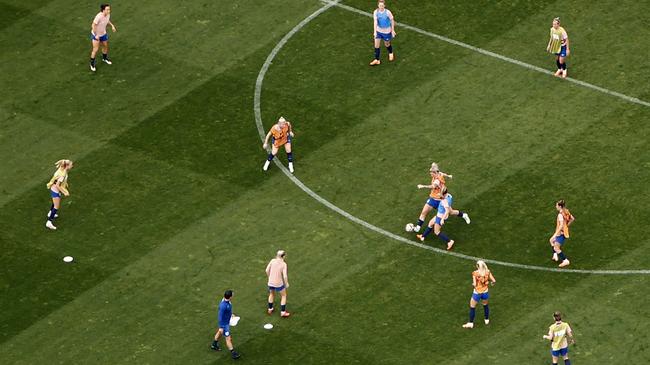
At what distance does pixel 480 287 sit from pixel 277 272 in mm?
5923

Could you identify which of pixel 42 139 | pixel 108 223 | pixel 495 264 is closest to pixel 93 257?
pixel 108 223

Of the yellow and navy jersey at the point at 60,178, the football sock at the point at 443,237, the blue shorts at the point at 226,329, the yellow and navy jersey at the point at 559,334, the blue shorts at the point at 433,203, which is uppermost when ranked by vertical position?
the yellow and navy jersey at the point at 60,178

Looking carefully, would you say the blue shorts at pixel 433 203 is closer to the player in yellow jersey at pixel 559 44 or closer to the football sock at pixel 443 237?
the football sock at pixel 443 237

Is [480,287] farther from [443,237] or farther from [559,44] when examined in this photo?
[559,44]

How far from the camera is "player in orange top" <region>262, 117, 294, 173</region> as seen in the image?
64.5 m

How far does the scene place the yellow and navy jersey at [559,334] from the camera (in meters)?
55.7

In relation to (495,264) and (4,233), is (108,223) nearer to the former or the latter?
(4,233)

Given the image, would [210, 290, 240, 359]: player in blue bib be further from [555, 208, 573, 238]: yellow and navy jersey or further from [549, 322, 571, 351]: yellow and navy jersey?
[555, 208, 573, 238]: yellow and navy jersey

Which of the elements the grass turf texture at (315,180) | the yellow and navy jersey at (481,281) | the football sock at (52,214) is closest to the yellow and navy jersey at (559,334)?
the grass turf texture at (315,180)

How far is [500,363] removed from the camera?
56969mm

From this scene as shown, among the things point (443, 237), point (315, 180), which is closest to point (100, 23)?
point (315, 180)

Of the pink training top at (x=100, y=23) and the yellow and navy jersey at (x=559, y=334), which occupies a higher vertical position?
the pink training top at (x=100, y=23)

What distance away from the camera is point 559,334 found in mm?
55750

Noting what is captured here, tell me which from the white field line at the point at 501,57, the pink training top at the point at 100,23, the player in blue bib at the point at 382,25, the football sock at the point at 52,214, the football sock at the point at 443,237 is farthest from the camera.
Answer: the pink training top at the point at 100,23
